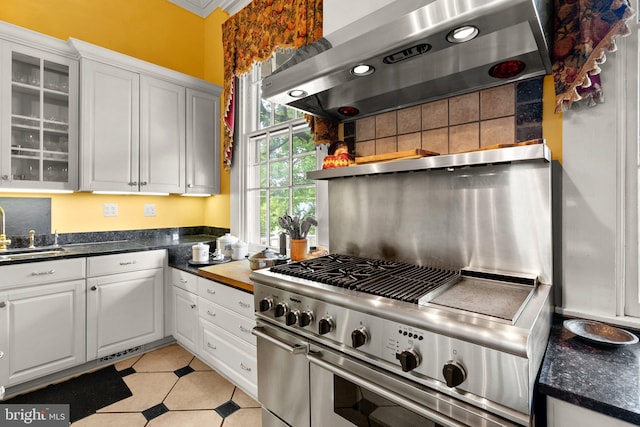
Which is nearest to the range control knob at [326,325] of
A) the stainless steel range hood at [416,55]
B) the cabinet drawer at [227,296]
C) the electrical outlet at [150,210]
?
the cabinet drawer at [227,296]

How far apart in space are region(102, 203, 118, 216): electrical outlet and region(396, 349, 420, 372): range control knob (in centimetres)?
294

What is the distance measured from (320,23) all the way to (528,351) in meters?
2.10

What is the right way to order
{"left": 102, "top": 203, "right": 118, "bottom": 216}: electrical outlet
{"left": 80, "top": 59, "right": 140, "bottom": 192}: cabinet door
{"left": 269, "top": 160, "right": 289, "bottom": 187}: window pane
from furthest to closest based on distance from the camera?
{"left": 102, "top": 203, "right": 118, "bottom": 216}: electrical outlet
{"left": 269, "top": 160, "right": 289, "bottom": 187}: window pane
{"left": 80, "top": 59, "right": 140, "bottom": 192}: cabinet door

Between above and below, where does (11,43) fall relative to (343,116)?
above

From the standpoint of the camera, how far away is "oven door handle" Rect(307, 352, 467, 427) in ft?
2.89

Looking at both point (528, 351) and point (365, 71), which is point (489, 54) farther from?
point (528, 351)

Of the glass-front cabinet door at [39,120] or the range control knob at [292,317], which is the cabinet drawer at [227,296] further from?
the glass-front cabinet door at [39,120]

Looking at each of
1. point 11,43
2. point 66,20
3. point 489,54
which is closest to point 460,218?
point 489,54

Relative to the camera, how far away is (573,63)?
1176mm

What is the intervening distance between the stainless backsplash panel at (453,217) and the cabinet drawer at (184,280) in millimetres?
1111

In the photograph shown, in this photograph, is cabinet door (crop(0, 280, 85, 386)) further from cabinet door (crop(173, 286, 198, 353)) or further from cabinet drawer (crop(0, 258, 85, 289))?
cabinet door (crop(173, 286, 198, 353))

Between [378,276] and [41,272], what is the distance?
221 centimetres

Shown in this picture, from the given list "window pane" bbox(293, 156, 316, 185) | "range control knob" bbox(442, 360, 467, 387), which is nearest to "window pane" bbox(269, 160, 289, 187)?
"window pane" bbox(293, 156, 316, 185)

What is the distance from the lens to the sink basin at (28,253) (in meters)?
2.07
